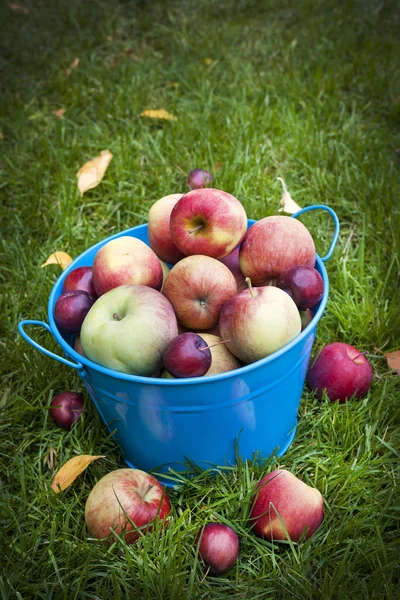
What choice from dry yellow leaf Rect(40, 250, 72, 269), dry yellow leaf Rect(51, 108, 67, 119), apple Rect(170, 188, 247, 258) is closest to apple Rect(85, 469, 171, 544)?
apple Rect(170, 188, 247, 258)

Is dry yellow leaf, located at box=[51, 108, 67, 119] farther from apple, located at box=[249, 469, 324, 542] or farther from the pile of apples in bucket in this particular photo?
apple, located at box=[249, 469, 324, 542]

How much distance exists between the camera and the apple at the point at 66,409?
2.09m

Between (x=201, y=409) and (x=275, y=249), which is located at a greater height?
(x=275, y=249)

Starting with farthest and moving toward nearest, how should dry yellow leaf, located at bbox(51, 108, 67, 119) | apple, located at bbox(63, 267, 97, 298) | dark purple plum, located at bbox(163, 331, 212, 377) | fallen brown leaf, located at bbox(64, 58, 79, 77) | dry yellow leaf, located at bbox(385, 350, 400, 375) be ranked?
fallen brown leaf, located at bbox(64, 58, 79, 77) < dry yellow leaf, located at bbox(51, 108, 67, 119) < dry yellow leaf, located at bbox(385, 350, 400, 375) < apple, located at bbox(63, 267, 97, 298) < dark purple plum, located at bbox(163, 331, 212, 377)

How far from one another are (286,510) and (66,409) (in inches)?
33.1

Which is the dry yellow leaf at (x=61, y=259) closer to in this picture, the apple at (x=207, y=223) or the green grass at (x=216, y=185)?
the green grass at (x=216, y=185)

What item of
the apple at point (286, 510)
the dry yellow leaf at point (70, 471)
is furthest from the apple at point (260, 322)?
the dry yellow leaf at point (70, 471)

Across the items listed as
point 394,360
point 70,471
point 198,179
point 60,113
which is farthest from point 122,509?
point 60,113

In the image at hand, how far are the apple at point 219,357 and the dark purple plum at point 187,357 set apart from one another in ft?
0.42

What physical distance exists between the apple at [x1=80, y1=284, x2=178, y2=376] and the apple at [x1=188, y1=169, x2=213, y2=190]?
1223 mm

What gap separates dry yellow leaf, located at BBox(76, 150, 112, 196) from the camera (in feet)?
9.80

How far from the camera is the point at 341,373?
2.07m

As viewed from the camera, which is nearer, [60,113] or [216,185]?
[216,185]

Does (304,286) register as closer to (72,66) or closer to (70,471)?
(70,471)
